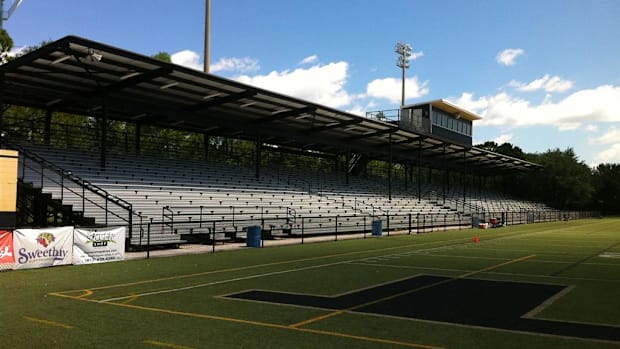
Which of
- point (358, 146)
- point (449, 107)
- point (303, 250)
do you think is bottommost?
point (303, 250)

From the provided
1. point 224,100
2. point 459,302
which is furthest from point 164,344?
point 224,100

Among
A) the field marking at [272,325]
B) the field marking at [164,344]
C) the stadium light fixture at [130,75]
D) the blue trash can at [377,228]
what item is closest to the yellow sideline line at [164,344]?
the field marking at [164,344]

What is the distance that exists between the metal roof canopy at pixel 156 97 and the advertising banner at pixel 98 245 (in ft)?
26.8

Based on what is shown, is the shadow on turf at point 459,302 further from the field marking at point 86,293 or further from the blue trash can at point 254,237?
the blue trash can at point 254,237

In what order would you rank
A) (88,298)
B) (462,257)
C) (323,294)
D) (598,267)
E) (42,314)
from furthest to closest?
1. (462,257)
2. (598,267)
3. (323,294)
4. (88,298)
5. (42,314)

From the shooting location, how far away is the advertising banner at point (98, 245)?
17344 mm

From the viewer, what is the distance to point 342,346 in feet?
24.6

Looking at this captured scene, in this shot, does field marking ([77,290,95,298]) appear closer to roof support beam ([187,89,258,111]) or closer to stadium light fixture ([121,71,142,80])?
stadium light fixture ([121,71,142,80])

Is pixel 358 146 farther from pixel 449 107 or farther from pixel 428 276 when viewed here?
pixel 428 276

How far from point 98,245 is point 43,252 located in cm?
193

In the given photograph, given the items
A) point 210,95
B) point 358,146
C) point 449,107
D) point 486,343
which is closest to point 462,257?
point 486,343

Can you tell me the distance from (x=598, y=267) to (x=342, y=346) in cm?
1377

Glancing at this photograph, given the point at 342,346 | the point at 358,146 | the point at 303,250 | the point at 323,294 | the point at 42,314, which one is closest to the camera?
the point at 342,346

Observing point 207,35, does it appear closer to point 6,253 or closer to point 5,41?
point 5,41
